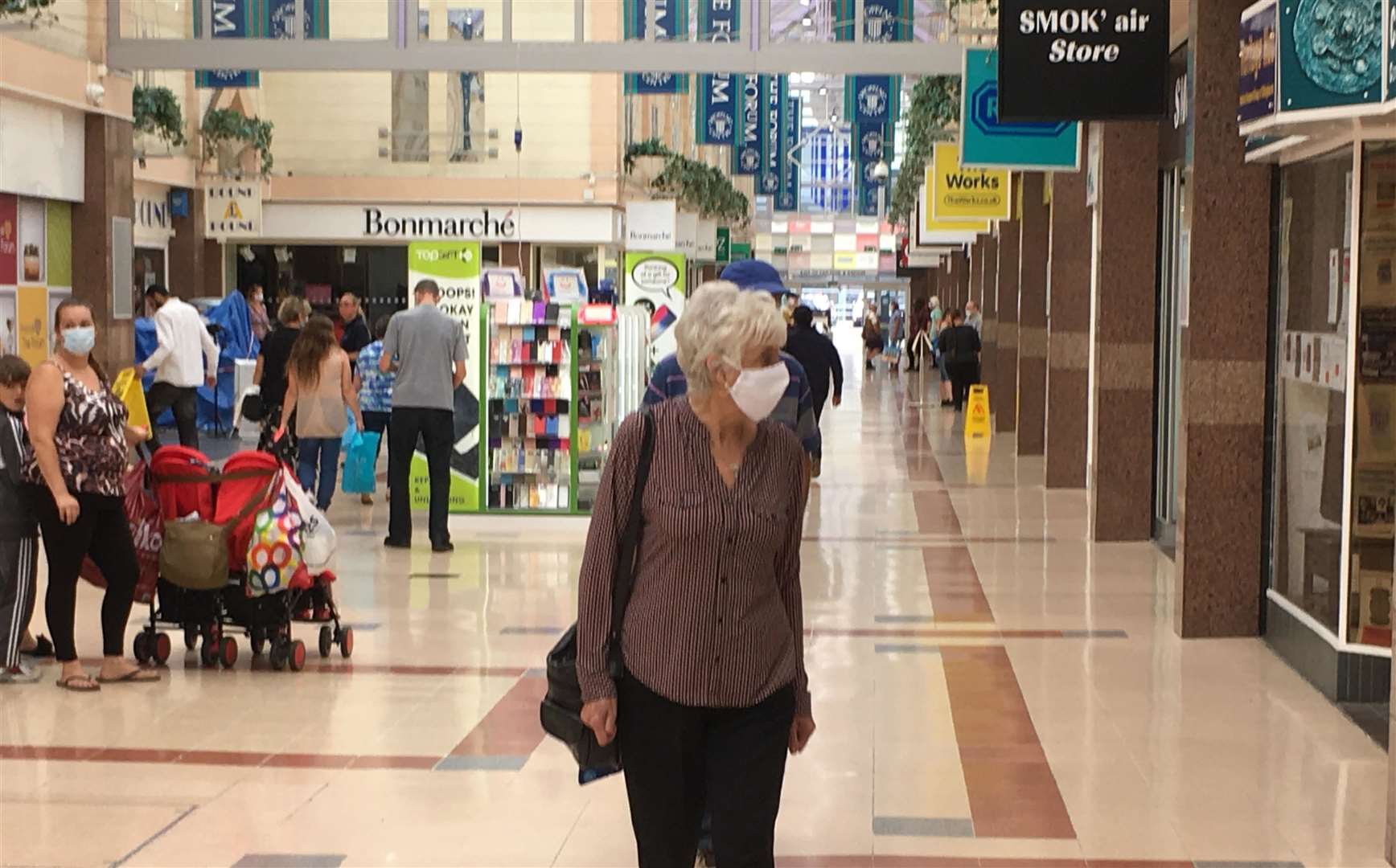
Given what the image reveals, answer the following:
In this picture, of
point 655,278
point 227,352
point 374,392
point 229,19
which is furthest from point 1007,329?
point 374,392

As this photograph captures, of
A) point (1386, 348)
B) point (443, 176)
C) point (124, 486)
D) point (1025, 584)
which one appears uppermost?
point (443, 176)

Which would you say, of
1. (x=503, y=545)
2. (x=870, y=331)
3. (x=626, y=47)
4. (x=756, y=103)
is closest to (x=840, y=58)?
(x=626, y=47)

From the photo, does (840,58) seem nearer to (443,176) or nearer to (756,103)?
(443,176)

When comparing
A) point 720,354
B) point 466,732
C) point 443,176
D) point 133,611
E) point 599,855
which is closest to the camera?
point 720,354

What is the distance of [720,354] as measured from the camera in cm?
371

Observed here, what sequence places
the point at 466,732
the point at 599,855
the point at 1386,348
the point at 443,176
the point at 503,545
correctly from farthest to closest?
the point at 443,176
the point at 503,545
the point at 1386,348
the point at 466,732
the point at 599,855

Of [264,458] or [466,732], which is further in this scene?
[264,458]

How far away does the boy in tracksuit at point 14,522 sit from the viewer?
7559 millimetres

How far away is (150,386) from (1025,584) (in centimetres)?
811

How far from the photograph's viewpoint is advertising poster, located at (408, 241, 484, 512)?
13531 millimetres

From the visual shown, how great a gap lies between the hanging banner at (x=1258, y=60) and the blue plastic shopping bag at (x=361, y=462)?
7967mm

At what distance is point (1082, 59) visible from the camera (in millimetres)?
10078

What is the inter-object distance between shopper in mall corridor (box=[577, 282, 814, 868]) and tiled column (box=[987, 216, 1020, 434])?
70.2 ft

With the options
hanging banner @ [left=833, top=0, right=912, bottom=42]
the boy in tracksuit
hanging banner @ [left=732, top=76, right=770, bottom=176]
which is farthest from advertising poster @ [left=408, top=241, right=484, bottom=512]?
hanging banner @ [left=732, top=76, right=770, bottom=176]
